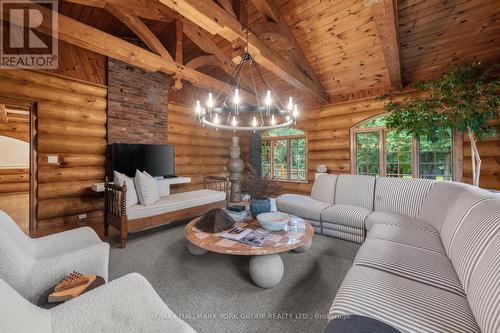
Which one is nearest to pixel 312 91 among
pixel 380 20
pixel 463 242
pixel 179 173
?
pixel 380 20

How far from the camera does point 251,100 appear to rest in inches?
235

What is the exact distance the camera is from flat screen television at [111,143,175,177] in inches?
158

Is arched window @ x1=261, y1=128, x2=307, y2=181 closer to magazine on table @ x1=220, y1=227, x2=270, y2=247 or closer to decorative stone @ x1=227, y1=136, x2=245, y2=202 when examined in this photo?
decorative stone @ x1=227, y1=136, x2=245, y2=202

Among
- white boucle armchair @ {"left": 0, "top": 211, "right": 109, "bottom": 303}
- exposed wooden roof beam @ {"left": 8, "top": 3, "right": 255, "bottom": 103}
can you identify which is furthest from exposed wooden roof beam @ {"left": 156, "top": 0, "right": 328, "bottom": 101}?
white boucle armchair @ {"left": 0, "top": 211, "right": 109, "bottom": 303}

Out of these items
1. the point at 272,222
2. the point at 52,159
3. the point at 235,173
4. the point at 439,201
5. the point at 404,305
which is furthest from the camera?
the point at 235,173

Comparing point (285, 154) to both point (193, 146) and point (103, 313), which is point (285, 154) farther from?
point (103, 313)

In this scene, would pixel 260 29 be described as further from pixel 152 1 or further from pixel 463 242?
pixel 463 242

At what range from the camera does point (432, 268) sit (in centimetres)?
153

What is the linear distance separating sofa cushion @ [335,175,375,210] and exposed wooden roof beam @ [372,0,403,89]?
2136mm

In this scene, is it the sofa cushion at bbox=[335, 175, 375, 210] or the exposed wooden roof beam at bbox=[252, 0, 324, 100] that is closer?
the sofa cushion at bbox=[335, 175, 375, 210]

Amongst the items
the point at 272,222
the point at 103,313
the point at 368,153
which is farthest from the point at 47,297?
the point at 368,153

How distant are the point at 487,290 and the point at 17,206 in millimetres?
7012

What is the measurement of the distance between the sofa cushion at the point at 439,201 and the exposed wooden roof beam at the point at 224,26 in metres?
3.08

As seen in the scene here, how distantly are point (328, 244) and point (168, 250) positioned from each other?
7.26 feet
